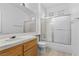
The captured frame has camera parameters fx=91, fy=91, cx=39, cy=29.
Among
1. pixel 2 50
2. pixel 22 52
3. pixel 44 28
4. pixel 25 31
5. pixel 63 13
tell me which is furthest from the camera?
pixel 25 31

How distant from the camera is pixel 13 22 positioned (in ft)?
3.98

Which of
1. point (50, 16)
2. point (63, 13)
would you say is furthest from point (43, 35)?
point (63, 13)

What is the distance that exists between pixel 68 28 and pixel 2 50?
2.78 ft

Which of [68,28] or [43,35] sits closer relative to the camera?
[68,28]

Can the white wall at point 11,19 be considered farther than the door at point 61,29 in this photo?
No

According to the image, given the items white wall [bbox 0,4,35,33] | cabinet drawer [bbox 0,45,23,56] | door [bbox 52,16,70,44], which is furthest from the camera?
door [bbox 52,16,70,44]

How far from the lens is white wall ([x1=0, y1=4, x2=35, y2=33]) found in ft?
3.54

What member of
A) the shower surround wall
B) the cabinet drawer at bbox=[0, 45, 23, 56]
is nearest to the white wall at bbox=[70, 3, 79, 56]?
the shower surround wall

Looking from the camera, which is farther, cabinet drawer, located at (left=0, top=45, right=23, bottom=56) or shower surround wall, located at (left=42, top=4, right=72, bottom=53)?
shower surround wall, located at (left=42, top=4, right=72, bottom=53)

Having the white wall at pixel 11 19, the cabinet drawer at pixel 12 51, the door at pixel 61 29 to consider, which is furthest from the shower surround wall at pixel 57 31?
the cabinet drawer at pixel 12 51

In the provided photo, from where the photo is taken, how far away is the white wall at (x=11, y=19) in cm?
108

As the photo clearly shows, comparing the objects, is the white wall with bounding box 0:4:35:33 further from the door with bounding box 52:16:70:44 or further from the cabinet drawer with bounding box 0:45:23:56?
the door with bounding box 52:16:70:44

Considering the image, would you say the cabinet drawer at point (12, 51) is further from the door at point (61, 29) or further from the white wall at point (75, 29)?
the white wall at point (75, 29)

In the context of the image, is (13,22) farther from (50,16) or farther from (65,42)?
(65,42)
